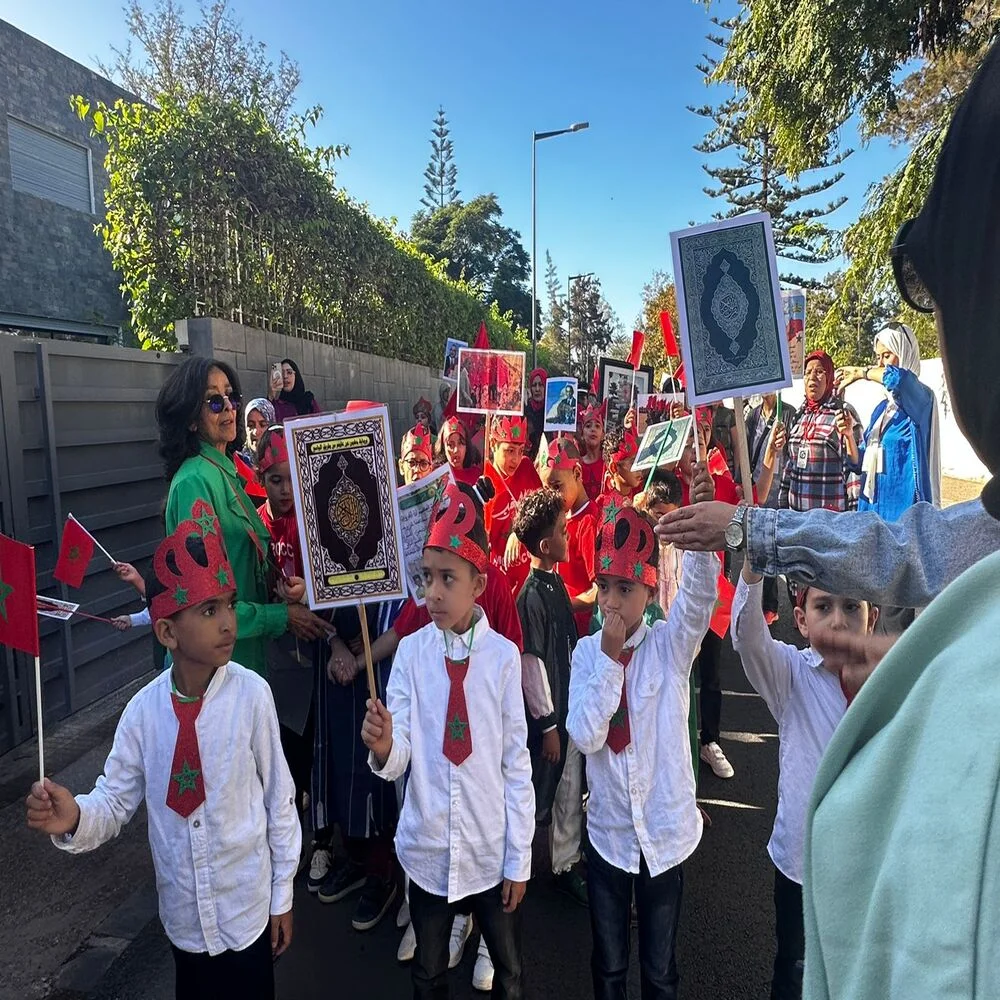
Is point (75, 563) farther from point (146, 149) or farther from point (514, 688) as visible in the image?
point (146, 149)

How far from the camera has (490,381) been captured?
212 inches

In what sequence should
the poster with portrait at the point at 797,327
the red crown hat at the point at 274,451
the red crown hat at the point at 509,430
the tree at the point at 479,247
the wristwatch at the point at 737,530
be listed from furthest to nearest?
the tree at the point at 479,247 < the red crown hat at the point at 509,430 < the poster with portrait at the point at 797,327 < the red crown hat at the point at 274,451 < the wristwatch at the point at 737,530

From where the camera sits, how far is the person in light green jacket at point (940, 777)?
45cm

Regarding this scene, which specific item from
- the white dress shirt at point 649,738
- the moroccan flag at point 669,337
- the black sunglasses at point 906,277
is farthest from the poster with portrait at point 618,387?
the black sunglasses at point 906,277

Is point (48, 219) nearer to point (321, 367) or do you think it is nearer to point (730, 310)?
point (321, 367)

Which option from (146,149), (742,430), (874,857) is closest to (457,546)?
(742,430)

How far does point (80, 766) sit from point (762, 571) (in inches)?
151

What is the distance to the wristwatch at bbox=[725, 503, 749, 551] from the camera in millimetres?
1692

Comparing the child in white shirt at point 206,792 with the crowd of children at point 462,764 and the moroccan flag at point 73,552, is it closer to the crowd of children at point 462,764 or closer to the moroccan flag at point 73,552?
the crowd of children at point 462,764

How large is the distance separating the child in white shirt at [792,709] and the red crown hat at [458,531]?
0.87 metres

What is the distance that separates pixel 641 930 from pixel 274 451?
2.43m

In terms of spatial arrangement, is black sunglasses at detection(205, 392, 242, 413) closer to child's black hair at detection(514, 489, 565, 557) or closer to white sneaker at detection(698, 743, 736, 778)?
child's black hair at detection(514, 489, 565, 557)

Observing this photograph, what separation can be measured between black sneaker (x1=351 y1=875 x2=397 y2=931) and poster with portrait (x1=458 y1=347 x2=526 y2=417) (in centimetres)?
323

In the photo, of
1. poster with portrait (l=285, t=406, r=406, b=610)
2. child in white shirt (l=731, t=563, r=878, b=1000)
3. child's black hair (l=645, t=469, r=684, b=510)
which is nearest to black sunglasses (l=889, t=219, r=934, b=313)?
child in white shirt (l=731, t=563, r=878, b=1000)
